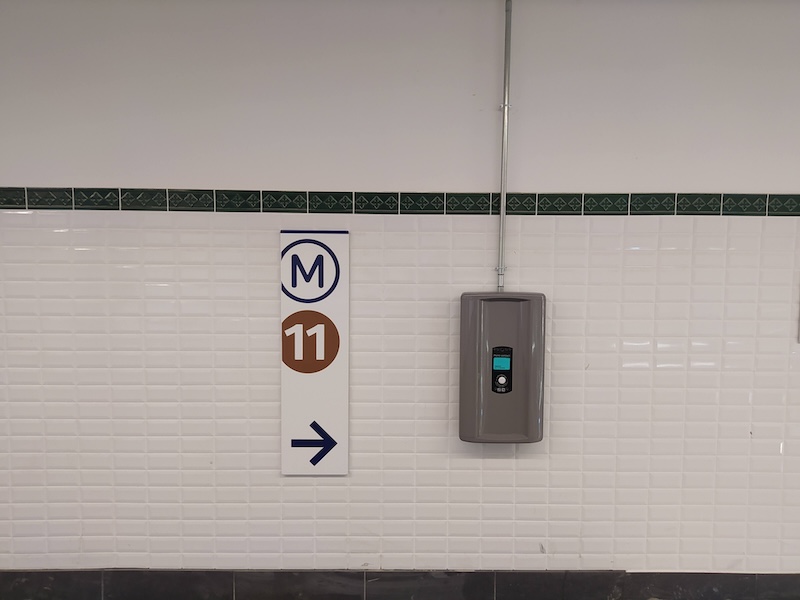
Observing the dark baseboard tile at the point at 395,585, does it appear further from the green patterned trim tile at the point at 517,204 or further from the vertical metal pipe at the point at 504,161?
the green patterned trim tile at the point at 517,204

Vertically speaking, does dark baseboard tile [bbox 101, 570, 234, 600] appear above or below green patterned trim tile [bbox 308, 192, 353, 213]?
below

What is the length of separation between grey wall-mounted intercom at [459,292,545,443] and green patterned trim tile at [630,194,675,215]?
0.58 meters

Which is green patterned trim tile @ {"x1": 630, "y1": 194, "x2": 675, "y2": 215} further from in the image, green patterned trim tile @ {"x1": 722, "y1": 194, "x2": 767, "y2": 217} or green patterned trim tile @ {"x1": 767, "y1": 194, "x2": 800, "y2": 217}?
green patterned trim tile @ {"x1": 767, "y1": 194, "x2": 800, "y2": 217}

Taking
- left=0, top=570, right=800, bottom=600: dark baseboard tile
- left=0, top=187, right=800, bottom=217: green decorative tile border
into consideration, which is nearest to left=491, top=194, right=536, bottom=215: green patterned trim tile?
left=0, top=187, right=800, bottom=217: green decorative tile border

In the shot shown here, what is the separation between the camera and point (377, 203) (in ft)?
6.67

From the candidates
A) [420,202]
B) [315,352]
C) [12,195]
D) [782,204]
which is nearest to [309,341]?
[315,352]

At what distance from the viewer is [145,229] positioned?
2029 millimetres

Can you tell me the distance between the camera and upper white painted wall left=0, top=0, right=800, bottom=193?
2002 millimetres

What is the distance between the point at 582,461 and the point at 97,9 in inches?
101

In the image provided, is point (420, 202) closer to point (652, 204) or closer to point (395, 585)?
point (652, 204)

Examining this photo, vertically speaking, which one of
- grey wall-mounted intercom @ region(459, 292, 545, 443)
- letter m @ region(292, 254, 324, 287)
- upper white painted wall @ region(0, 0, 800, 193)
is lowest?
grey wall-mounted intercom @ region(459, 292, 545, 443)

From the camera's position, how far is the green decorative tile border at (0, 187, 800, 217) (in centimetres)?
201

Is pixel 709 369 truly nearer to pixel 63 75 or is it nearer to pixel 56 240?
pixel 56 240

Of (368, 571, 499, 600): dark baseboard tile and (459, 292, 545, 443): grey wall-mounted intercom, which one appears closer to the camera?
(459, 292, 545, 443): grey wall-mounted intercom
